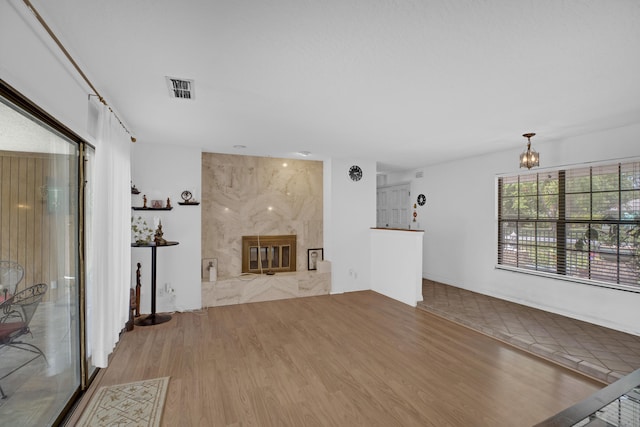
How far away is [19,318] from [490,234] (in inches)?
229

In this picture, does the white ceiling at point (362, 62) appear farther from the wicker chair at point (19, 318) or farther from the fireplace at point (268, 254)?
the fireplace at point (268, 254)

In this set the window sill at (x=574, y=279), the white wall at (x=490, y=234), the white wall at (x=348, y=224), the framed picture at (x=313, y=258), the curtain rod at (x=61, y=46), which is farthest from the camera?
the framed picture at (x=313, y=258)

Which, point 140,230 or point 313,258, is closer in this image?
point 140,230

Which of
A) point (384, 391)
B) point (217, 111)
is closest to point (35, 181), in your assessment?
point (217, 111)

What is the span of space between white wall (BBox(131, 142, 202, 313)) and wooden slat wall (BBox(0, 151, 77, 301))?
2242mm

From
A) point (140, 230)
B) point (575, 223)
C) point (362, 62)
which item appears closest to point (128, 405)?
point (140, 230)

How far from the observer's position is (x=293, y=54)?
2.01 meters

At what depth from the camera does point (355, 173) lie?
590 centimetres

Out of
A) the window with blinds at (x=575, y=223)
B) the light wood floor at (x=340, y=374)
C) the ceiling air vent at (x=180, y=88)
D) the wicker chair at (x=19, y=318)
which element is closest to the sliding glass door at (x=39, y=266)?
the wicker chair at (x=19, y=318)

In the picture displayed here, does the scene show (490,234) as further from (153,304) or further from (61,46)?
(61,46)

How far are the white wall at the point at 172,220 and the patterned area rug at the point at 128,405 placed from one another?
210cm

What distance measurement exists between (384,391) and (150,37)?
3074 mm

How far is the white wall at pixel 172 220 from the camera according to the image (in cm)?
452

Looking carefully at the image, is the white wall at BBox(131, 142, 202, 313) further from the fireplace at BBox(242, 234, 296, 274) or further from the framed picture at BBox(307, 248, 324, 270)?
the framed picture at BBox(307, 248, 324, 270)
